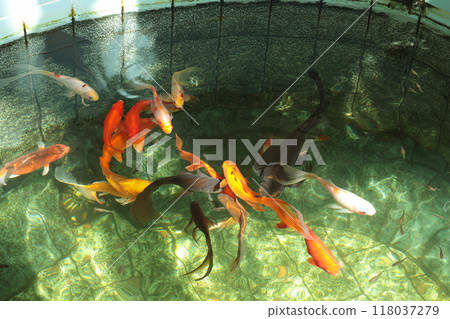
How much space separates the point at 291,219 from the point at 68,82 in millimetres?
1774

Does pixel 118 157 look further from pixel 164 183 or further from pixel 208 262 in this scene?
pixel 208 262

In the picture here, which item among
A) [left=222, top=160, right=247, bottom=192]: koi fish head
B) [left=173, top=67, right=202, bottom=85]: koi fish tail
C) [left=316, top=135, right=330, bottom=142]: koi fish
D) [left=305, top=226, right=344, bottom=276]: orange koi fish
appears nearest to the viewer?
[left=305, top=226, right=344, bottom=276]: orange koi fish

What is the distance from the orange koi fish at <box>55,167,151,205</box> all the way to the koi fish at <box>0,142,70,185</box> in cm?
12

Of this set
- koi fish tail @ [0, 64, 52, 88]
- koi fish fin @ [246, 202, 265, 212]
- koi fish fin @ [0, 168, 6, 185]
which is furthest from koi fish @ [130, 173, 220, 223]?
koi fish tail @ [0, 64, 52, 88]

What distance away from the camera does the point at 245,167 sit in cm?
272

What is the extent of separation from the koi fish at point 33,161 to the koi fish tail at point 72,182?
0.25ft

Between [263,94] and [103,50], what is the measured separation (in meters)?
1.25

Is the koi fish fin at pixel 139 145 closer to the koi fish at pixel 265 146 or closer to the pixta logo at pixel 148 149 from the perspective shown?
the pixta logo at pixel 148 149

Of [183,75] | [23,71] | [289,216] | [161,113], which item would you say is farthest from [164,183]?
[23,71]

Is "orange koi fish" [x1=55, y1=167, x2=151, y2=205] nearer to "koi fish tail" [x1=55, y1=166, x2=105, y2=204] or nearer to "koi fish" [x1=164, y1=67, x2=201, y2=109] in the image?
"koi fish tail" [x1=55, y1=166, x2=105, y2=204]

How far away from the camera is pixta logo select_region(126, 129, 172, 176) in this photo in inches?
109

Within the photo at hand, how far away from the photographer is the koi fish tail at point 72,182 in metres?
2.56

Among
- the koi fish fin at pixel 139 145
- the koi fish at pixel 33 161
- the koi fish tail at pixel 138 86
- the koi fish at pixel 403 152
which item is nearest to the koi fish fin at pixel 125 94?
the koi fish tail at pixel 138 86
